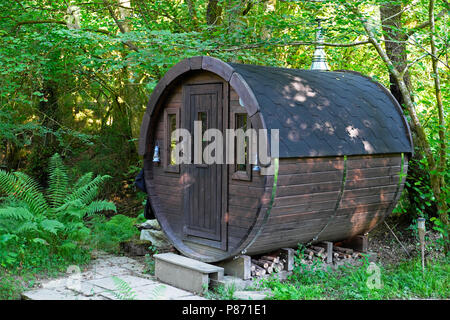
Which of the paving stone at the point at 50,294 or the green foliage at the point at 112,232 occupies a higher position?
the green foliage at the point at 112,232

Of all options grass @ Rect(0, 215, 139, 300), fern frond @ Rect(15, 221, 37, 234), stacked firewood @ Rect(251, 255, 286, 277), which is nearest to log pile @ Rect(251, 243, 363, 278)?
stacked firewood @ Rect(251, 255, 286, 277)

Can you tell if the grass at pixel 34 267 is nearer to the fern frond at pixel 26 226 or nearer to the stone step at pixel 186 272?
the fern frond at pixel 26 226

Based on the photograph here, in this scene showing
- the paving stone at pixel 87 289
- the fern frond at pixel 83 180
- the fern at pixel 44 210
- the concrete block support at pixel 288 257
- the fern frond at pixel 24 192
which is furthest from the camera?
the fern frond at pixel 83 180

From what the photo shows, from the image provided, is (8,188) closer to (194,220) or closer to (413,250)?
(194,220)

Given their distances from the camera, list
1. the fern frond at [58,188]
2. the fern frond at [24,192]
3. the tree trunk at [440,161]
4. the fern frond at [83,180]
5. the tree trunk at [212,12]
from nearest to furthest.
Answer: the tree trunk at [440,161] → the fern frond at [24,192] → the fern frond at [58,188] → the fern frond at [83,180] → the tree trunk at [212,12]

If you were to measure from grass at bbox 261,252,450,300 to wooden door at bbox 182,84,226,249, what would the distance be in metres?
0.98

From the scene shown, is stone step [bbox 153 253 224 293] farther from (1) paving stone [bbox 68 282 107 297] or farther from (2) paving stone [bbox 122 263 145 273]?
(1) paving stone [bbox 68 282 107 297]

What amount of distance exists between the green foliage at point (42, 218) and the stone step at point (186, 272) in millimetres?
1232

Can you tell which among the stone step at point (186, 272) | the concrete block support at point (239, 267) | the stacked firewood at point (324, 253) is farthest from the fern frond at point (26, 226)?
the stacked firewood at point (324, 253)

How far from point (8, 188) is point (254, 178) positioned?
3758mm

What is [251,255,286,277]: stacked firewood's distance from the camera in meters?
5.85

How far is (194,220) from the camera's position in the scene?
647 cm

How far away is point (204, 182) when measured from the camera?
248 inches

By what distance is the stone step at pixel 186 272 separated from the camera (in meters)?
5.60
